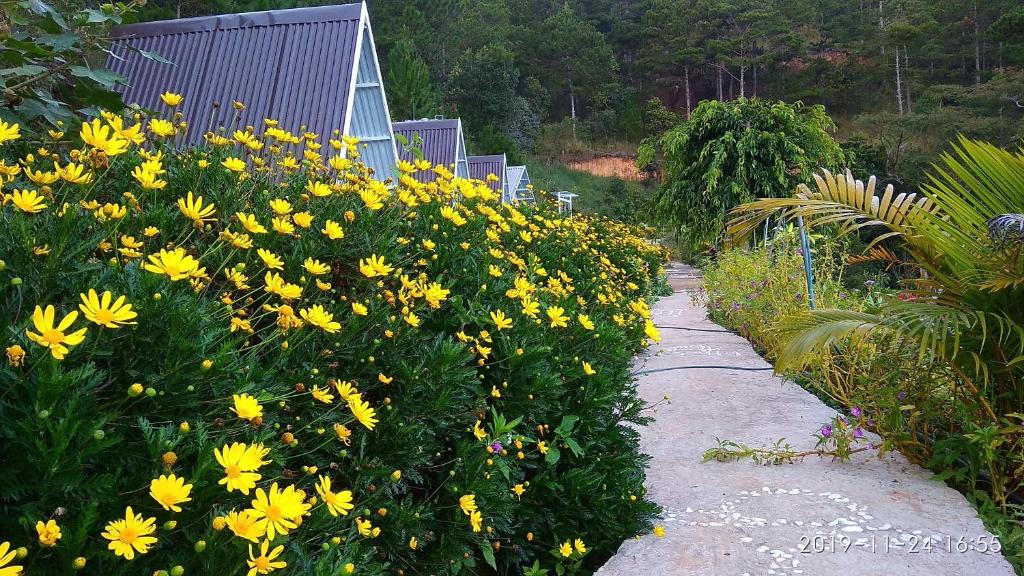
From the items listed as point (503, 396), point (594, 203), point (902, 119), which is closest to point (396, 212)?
point (503, 396)

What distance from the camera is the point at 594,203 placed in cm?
3506

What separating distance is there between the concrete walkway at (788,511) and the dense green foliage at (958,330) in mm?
175

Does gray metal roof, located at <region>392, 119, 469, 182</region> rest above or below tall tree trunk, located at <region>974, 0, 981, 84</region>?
below

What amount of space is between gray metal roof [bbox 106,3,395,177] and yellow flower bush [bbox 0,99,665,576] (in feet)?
16.4

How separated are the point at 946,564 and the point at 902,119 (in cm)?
2739

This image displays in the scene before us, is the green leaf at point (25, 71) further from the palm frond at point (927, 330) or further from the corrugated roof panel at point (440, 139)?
the corrugated roof panel at point (440, 139)

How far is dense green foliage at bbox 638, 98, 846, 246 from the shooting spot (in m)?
11.7

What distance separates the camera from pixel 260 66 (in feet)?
24.2

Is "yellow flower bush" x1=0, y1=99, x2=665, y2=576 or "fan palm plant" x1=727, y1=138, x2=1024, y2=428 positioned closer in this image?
"yellow flower bush" x1=0, y1=99, x2=665, y2=576

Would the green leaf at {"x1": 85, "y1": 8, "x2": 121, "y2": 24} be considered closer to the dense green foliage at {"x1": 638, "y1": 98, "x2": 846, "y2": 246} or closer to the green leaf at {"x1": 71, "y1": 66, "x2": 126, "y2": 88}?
the green leaf at {"x1": 71, "y1": 66, "x2": 126, "y2": 88}

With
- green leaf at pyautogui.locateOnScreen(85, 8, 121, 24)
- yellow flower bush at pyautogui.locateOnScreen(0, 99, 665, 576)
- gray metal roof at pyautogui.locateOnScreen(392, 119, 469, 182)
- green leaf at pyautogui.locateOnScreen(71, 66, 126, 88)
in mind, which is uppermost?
gray metal roof at pyautogui.locateOnScreen(392, 119, 469, 182)

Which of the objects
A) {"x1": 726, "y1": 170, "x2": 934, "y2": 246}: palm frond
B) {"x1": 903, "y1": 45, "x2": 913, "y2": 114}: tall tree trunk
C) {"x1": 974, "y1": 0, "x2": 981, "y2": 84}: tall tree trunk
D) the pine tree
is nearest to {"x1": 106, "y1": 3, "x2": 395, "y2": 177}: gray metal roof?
{"x1": 726, "y1": 170, "x2": 934, "y2": 246}: palm frond

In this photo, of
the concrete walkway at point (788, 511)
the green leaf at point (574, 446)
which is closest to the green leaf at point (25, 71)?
the green leaf at point (574, 446)

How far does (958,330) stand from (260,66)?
720 centimetres
